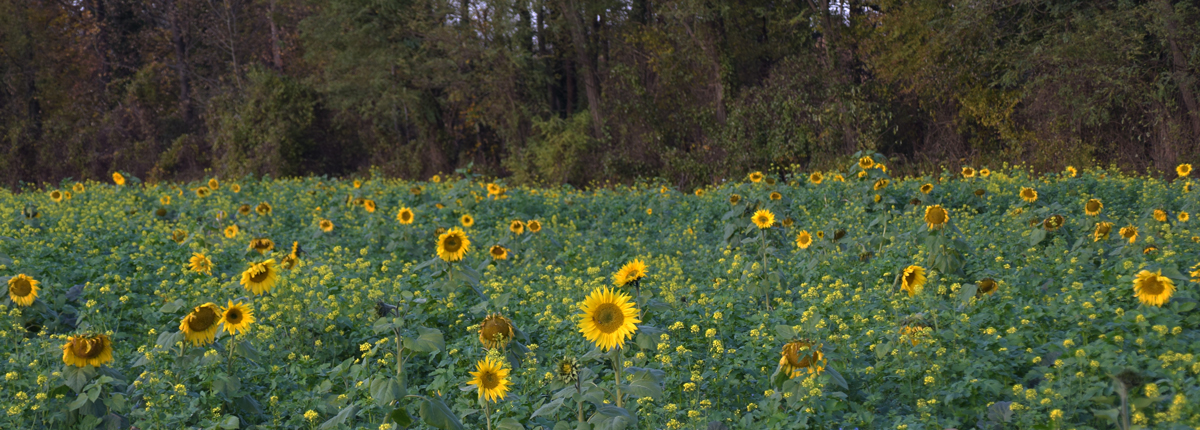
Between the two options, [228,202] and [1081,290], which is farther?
[228,202]

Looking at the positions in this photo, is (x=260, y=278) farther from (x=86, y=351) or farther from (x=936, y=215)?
(x=936, y=215)

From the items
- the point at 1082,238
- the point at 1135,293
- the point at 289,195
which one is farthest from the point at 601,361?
the point at 289,195

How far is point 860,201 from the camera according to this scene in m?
8.45

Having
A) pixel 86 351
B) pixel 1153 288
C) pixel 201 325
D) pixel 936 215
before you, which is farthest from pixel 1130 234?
pixel 86 351

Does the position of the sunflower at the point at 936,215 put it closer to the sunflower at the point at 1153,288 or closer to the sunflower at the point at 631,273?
the sunflower at the point at 1153,288

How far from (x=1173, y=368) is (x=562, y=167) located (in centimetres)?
1617

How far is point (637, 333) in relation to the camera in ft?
10.2

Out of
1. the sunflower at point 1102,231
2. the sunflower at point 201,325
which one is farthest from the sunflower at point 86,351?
the sunflower at point 1102,231

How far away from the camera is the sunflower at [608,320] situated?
2.84m

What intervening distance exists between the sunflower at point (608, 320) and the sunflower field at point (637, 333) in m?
0.01

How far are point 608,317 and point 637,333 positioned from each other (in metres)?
0.29

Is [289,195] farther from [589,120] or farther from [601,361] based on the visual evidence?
[601,361]

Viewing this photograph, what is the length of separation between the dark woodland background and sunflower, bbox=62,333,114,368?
12629mm

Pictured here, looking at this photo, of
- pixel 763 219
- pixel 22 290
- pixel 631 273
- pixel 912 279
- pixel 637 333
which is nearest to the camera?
pixel 637 333
